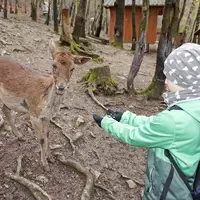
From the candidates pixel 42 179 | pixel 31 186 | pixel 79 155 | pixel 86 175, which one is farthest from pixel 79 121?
pixel 31 186

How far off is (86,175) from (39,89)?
1.51 m

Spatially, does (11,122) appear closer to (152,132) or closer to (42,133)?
(42,133)

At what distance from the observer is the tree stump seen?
26.1 ft

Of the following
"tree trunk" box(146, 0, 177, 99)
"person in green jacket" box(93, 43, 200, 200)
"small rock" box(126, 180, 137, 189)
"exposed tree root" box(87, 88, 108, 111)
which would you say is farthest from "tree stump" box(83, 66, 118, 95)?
"person in green jacket" box(93, 43, 200, 200)

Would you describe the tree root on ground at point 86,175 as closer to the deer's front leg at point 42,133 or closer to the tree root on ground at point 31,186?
the deer's front leg at point 42,133

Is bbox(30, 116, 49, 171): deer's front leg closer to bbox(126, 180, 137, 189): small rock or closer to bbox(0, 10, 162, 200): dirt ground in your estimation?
bbox(0, 10, 162, 200): dirt ground

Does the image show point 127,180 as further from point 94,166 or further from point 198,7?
point 198,7

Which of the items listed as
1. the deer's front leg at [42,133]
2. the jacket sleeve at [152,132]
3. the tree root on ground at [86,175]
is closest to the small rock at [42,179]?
the deer's front leg at [42,133]

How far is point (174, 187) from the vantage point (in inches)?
93.4

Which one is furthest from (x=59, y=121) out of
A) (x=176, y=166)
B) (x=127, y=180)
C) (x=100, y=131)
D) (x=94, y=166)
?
(x=176, y=166)

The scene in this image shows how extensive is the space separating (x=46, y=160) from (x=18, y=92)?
3.92 ft

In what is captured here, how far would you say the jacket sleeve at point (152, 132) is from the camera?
7.54 ft

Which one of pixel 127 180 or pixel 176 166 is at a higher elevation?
pixel 176 166

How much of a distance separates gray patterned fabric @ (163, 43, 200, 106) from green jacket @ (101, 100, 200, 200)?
2.8 inches
